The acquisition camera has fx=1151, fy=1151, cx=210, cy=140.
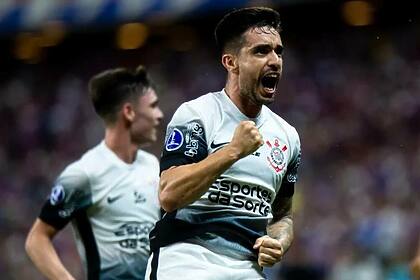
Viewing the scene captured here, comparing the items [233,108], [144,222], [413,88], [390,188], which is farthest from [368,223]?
[233,108]

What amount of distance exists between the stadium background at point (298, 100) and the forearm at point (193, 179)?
25.1ft

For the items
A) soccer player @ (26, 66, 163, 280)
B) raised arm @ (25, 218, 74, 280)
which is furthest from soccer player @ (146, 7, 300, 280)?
soccer player @ (26, 66, 163, 280)

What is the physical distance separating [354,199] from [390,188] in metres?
0.61

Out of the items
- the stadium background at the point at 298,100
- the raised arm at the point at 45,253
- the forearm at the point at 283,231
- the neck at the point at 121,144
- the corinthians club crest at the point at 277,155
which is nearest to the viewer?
the corinthians club crest at the point at 277,155

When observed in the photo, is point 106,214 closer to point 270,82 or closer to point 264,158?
point 264,158

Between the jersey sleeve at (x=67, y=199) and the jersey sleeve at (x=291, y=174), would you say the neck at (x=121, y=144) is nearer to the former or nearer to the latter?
the jersey sleeve at (x=67, y=199)

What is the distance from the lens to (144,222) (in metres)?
7.43

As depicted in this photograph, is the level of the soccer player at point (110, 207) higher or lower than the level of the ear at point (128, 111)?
lower

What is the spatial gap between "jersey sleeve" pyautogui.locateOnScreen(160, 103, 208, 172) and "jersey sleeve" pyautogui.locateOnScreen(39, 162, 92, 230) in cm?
196

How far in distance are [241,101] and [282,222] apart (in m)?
0.69

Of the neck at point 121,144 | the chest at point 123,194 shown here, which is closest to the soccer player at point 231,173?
the chest at point 123,194

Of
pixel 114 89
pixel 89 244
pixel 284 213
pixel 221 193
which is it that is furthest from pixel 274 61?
pixel 114 89

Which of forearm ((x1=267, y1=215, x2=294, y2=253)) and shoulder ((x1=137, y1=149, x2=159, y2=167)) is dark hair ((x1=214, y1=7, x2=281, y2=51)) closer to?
forearm ((x1=267, y1=215, x2=294, y2=253))

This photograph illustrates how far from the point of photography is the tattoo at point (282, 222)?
5.82 metres
